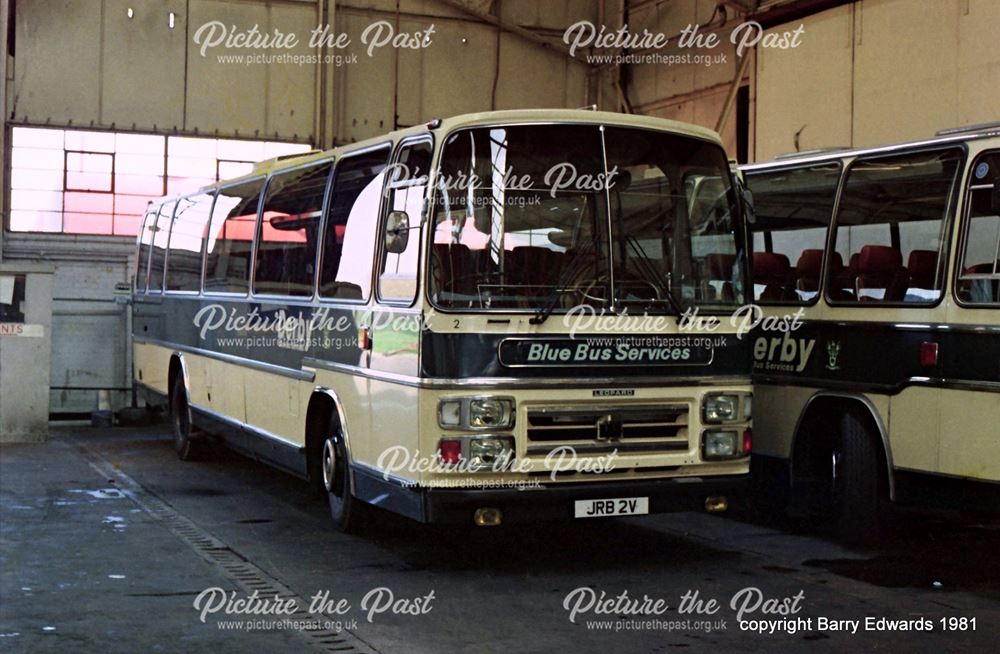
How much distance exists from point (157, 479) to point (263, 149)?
36.5 ft

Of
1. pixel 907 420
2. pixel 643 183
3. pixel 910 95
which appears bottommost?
pixel 907 420

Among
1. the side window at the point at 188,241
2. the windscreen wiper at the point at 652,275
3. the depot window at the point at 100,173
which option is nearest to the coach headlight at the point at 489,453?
the windscreen wiper at the point at 652,275

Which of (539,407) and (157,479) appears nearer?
(539,407)

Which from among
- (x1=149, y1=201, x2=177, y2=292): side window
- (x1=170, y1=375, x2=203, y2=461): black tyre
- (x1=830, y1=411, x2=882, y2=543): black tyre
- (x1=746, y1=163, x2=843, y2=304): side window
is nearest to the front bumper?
(x1=830, y1=411, x2=882, y2=543): black tyre

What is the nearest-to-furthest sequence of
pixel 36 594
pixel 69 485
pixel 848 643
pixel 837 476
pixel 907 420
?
1. pixel 848 643
2. pixel 36 594
3. pixel 907 420
4. pixel 837 476
5. pixel 69 485

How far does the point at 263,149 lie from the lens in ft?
76.6

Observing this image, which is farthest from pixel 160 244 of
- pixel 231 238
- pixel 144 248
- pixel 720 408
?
pixel 720 408

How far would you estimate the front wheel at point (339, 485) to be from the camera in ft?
32.1

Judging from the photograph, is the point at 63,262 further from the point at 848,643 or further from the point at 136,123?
the point at 848,643

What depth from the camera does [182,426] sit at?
15.0 meters

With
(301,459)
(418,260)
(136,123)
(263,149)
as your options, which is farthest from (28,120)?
(418,260)

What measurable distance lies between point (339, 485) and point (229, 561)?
4.29 ft

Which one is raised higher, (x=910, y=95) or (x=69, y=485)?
(x=910, y=95)

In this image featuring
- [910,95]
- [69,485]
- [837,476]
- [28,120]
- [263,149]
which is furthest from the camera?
[263,149]
